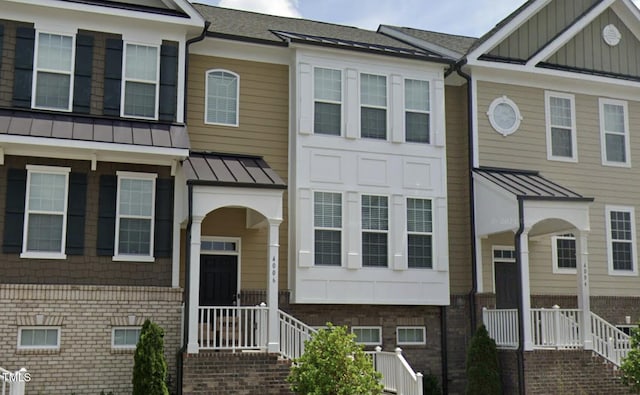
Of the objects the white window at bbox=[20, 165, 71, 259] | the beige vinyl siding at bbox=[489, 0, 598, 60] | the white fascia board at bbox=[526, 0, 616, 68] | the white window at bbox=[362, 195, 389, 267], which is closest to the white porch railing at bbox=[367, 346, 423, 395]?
the white window at bbox=[362, 195, 389, 267]

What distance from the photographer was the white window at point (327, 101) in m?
19.1

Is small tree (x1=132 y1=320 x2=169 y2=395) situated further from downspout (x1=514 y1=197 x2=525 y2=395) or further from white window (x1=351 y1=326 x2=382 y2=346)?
downspout (x1=514 y1=197 x2=525 y2=395)

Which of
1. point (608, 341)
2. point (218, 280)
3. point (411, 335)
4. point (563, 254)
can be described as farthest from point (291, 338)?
point (563, 254)

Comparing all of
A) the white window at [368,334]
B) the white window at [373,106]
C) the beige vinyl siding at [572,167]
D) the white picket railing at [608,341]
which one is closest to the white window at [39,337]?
the white window at [368,334]

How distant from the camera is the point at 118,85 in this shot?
1727 centimetres

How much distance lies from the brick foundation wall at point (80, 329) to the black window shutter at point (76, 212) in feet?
2.98

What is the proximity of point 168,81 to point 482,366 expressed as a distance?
32.3 ft

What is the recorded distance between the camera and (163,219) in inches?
672

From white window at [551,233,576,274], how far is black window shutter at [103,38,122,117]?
1193 centimetres

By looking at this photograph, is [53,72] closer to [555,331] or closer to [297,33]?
[297,33]

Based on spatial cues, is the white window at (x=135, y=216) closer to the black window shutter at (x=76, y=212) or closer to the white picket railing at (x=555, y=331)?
the black window shutter at (x=76, y=212)

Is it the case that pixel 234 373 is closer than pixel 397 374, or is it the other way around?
pixel 234 373

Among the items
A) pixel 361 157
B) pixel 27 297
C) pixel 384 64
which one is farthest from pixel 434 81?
pixel 27 297

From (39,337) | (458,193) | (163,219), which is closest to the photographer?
(39,337)
